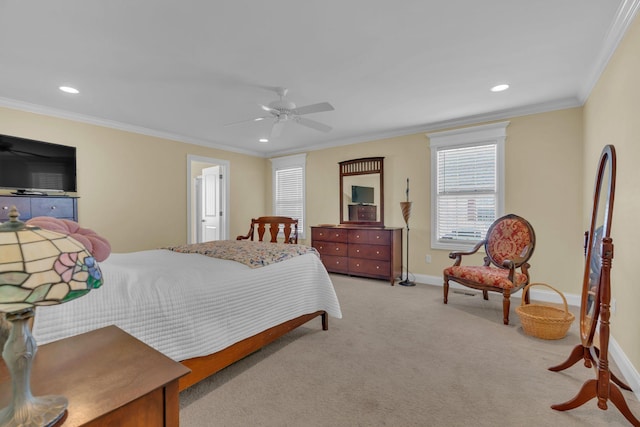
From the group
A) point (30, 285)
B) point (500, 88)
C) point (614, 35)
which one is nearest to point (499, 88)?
point (500, 88)

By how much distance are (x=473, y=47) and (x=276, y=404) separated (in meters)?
2.89

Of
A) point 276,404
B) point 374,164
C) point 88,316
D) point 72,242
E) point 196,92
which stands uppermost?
point 196,92

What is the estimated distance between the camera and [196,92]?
123 inches

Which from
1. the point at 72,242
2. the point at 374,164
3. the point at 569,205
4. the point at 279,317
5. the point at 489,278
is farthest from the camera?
the point at 374,164

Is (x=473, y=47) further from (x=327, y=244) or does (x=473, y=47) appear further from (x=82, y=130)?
(x=82, y=130)

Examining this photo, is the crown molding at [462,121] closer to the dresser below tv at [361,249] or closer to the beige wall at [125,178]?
the dresser below tv at [361,249]

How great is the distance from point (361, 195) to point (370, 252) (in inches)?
42.4

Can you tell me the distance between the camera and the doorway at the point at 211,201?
18.6 ft

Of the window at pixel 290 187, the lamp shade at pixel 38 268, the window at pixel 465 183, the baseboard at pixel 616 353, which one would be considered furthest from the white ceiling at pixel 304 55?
the window at pixel 290 187

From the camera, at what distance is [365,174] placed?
507cm

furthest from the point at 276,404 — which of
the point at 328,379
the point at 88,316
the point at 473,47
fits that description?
the point at 473,47

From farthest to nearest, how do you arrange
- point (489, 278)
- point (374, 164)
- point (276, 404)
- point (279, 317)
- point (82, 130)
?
point (374, 164) < point (82, 130) < point (489, 278) < point (279, 317) < point (276, 404)

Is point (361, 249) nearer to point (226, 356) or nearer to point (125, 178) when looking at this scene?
point (226, 356)

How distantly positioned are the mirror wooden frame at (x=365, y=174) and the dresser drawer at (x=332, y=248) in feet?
1.71
